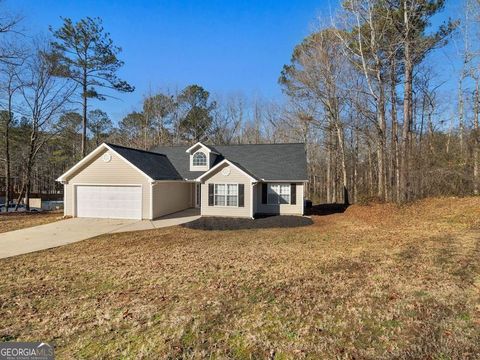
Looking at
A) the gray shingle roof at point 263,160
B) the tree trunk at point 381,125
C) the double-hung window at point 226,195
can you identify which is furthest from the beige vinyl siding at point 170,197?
the tree trunk at point 381,125

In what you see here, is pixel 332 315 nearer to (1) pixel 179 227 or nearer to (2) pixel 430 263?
(2) pixel 430 263

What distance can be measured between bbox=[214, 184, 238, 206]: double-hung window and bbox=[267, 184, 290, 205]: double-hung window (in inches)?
91.3

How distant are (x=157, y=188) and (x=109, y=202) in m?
2.82

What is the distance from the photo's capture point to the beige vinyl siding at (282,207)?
55.0 feet

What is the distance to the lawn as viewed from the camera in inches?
139

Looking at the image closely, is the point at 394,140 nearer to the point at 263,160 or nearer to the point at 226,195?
the point at 263,160

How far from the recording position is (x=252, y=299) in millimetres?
4988

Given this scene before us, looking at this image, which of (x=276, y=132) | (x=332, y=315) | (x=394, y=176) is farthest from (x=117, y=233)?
(x=276, y=132)

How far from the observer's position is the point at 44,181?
49.0 meters

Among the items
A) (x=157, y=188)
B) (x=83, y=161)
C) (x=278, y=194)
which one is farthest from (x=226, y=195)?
(x=83, y=161)

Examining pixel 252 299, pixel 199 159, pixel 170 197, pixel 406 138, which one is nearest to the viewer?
pixel 252 299

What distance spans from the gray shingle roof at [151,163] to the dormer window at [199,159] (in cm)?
148

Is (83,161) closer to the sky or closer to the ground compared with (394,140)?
closer to the ground

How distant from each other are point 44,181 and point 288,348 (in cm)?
5688
